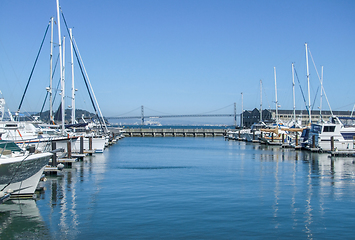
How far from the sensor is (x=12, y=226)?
14508 mm

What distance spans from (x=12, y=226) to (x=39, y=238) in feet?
6.87

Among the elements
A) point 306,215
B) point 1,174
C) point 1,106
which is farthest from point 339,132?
point 1,174

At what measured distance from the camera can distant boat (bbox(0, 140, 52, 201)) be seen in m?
16.6

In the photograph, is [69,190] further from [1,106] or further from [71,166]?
[1,106]

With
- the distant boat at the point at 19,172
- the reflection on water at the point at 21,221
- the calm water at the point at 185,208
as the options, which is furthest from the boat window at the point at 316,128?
the reflection on water at the point at 21,221

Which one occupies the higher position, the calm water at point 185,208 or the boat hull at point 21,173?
the boat hull at point 21,173

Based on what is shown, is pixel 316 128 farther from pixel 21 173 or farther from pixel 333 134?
pixel 21 173

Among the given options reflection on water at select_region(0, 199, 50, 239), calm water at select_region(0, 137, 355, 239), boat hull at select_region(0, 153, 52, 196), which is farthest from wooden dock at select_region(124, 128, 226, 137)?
reflection on water at select_region(0, 199, 50, 239)

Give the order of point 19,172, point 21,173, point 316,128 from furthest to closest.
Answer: point 316,128
point 21,173
point 19,172

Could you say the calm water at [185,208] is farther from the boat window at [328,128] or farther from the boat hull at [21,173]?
the boat window at [328,128]

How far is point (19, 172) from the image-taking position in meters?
17.3

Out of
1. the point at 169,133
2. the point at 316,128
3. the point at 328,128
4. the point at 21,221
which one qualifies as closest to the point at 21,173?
the point at 21,221

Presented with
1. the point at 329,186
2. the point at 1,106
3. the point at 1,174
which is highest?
the point at 1,106

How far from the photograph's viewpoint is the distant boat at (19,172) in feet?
54.4
